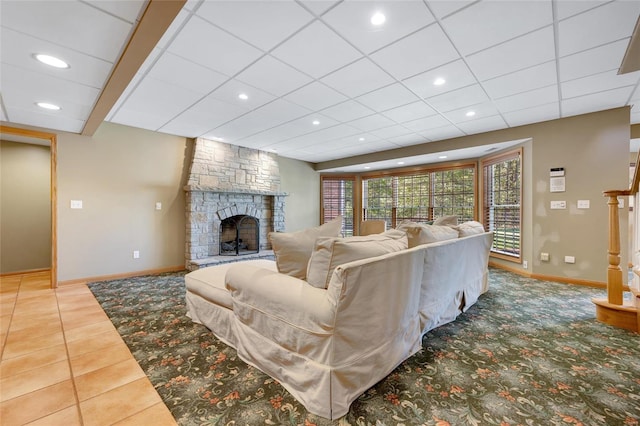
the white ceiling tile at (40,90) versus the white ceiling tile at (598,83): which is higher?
the white ceiling tile at (598,83)

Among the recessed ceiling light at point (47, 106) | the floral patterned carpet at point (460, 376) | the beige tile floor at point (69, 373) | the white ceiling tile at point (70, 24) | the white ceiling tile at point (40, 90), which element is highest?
the white ceiling tile at point (70, 24)

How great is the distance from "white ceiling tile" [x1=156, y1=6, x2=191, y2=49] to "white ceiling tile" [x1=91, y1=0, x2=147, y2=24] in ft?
0.70

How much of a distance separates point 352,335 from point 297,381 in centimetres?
43

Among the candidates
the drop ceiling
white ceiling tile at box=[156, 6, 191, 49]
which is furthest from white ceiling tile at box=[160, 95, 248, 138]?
white ceiling tile at box=[156, 6, 191, 49]

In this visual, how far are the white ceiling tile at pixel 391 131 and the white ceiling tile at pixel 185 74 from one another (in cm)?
274

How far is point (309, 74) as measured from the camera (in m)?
2.68

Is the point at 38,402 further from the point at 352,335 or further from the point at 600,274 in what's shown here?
the point at 600,274

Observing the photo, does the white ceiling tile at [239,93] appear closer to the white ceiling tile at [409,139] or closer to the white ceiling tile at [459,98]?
→ the white ceiling tile at [459,98]

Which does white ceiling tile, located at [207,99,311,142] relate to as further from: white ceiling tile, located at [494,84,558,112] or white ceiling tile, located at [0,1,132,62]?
white ceiling tile, located at [494,84,558,112]

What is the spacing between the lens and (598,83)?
2934mm

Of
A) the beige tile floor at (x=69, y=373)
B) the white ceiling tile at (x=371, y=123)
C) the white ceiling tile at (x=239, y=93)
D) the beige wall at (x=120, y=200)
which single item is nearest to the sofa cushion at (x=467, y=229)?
the white ceiling tile at (x=371, y=123)

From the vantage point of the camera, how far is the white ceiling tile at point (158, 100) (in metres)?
2.93

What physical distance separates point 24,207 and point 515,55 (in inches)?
291

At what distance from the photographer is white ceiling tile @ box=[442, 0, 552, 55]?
182 cm
